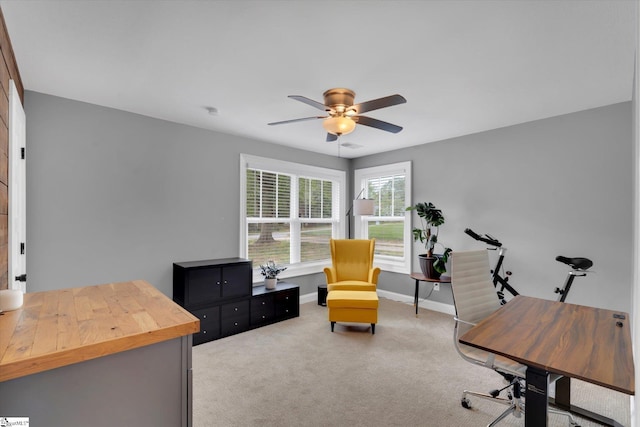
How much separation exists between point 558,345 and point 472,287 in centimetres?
85

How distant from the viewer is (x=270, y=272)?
4242 mm

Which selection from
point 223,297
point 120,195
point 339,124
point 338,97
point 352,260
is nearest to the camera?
point 339,124

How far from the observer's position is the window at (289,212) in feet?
14.5

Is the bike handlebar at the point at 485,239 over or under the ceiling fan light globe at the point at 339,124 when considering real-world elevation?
under

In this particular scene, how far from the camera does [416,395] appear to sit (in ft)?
7.91

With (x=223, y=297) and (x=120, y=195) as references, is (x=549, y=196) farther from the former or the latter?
(x=120, y=195)

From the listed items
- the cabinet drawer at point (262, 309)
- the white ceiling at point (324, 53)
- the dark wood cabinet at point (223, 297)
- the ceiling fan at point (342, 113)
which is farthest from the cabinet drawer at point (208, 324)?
the ceiling fan at point (342, 113)

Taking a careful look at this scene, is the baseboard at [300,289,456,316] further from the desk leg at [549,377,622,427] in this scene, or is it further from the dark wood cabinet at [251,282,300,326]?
the desk leg at [549,377,622,427]

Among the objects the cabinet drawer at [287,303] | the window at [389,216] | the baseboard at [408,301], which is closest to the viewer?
the cabinet drawer at [287,303]

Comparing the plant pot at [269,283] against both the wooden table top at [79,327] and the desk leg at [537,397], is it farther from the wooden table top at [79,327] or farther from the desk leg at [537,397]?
the desk leg at [537,397]

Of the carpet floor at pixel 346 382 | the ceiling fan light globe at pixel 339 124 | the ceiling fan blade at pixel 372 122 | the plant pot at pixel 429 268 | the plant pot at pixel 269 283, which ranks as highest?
the ceiling fan blade at pixel 372 122

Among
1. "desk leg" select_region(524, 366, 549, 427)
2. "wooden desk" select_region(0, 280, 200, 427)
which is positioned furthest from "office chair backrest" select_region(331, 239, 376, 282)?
"wooden desk" select_region(0, 280, 200, 427)

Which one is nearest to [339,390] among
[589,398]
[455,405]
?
[455,405]

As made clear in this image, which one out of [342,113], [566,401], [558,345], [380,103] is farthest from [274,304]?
[558,345]
